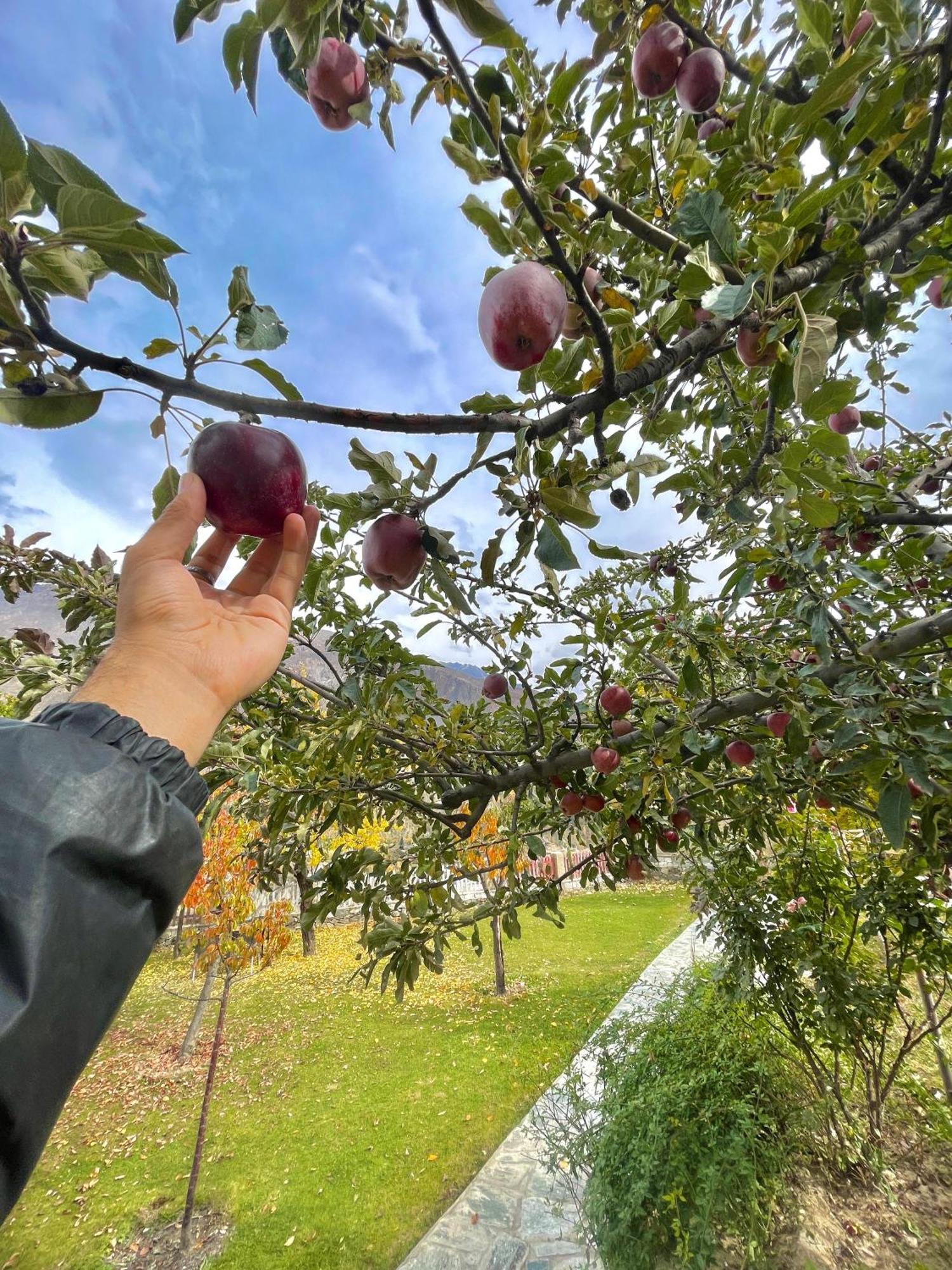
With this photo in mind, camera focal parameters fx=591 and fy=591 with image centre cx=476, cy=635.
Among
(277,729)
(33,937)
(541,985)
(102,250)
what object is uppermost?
(102,250)

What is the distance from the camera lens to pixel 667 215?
5.82 ft

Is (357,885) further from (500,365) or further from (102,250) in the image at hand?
(102,250)

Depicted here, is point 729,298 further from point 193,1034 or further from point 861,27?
point 193,1034

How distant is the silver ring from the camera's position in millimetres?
1454

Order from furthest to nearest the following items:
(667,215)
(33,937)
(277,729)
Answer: (277,729), (667,215), (33,937)

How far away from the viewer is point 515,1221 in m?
5.22

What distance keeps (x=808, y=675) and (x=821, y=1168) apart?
4.49 meters

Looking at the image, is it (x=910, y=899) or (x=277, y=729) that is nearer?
(x=277, y=729)

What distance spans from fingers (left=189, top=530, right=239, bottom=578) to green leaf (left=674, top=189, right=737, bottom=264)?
1237mm

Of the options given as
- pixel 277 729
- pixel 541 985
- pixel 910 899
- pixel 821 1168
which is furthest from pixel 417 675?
pixel 541 985

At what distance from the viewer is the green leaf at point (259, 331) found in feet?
3.13

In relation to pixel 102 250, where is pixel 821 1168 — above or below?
below

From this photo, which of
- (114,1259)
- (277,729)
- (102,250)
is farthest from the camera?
(114,1259)

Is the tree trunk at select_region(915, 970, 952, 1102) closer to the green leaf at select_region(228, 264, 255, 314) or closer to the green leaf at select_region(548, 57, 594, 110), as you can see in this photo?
the green leaf at select_region(548, 57, 594, 110)
